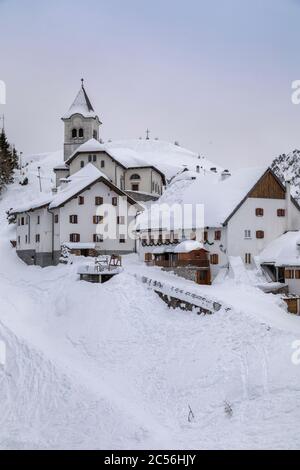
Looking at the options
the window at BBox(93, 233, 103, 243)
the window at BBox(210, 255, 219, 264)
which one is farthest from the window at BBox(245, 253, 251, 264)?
the window at BBox(93, 233, 103, 243)

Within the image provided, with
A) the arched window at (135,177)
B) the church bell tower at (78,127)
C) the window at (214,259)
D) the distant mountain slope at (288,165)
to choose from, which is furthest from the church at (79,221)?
the distant mountain slope at (288,165)

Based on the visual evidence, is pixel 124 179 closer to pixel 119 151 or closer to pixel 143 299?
pixel 119 151

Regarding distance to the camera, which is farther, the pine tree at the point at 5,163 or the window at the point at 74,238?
the pine tree at the point at 5,163

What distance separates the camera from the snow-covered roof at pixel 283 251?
45.4 meters

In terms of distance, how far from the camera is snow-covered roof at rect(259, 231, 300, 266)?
1786 inches

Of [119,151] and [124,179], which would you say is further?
[119,151]

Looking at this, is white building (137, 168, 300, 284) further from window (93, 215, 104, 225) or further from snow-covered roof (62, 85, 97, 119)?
snow-covered roof (62, 85, 97, 119)

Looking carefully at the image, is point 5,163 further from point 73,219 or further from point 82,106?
point 73,219

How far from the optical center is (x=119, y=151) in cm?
8106

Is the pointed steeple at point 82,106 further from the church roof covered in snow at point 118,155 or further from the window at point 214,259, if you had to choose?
the window at point 214,259

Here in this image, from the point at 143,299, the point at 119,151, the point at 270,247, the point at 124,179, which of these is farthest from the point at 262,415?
the point at 119,151

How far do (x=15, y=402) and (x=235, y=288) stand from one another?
66.9 feet

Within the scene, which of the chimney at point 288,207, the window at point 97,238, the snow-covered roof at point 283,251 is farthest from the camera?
the window at point 97,238

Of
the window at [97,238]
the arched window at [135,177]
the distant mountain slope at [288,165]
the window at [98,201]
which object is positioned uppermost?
the distant mountain slope at [288,165]
